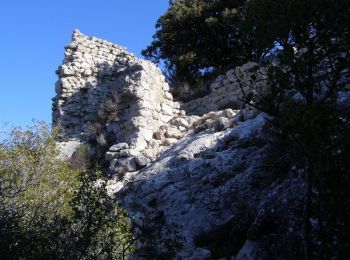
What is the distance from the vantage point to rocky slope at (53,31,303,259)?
7.61 meters

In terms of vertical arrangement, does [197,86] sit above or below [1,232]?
above

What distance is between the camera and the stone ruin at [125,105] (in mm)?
14328

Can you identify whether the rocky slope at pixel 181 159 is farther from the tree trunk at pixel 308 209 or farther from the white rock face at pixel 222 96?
the tree trunk at pixel 308 209

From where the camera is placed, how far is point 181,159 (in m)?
12.2

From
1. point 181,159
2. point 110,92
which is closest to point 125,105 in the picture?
point 110,92

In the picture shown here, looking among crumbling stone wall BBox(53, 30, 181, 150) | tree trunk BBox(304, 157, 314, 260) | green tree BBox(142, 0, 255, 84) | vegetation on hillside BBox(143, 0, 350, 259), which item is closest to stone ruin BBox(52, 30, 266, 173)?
crumbling stone wall BBox(53, 30, 181, 150)

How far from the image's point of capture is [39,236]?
Result: 21.0 ft

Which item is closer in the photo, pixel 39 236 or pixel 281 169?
pixel 39 236

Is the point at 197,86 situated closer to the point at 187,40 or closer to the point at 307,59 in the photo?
the point at 187,40

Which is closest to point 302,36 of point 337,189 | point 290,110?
point 290,110

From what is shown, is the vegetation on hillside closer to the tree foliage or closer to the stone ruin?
the tree foliage

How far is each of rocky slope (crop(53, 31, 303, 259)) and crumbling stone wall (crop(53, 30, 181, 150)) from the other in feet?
0.14

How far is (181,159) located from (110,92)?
6804mm

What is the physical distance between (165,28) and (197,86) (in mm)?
3365
